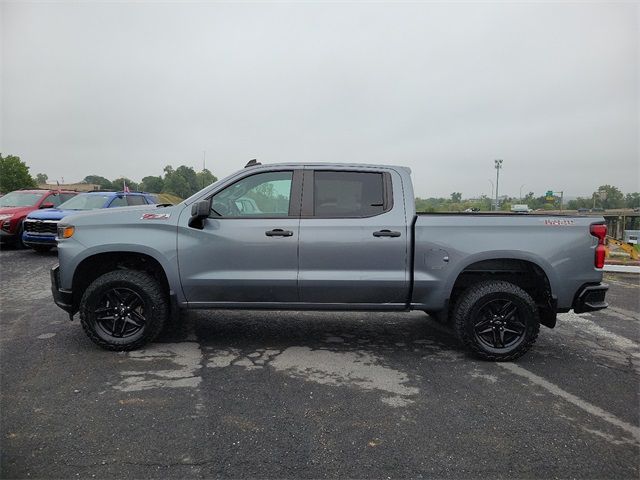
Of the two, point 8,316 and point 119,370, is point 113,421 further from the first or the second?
point 8,316

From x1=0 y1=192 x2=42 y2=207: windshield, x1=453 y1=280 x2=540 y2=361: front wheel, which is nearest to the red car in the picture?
x1=0 y1=192 x2=42 y2=207: windshield

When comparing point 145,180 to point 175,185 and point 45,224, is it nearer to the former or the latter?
point 175,185

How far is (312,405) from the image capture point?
3.22m

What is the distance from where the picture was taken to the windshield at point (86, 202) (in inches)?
456

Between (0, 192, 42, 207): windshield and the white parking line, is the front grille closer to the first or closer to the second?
(0, 192, 42, 207): windshield

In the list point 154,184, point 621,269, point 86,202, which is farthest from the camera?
point 154,184

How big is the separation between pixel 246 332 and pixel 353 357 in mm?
1413

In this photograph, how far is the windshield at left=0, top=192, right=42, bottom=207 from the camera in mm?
12367

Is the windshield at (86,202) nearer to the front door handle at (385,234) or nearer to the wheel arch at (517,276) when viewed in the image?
the front door handle at (385,234)

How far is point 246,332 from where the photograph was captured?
497 cm

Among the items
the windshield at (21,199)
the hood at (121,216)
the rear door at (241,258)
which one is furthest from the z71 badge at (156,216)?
the windshield at (21,199)

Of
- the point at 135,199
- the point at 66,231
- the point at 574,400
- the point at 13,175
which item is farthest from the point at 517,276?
the point at 13,175

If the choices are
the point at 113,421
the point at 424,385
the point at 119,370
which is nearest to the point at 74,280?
the point at 119,370

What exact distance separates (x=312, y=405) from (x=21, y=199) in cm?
1315
